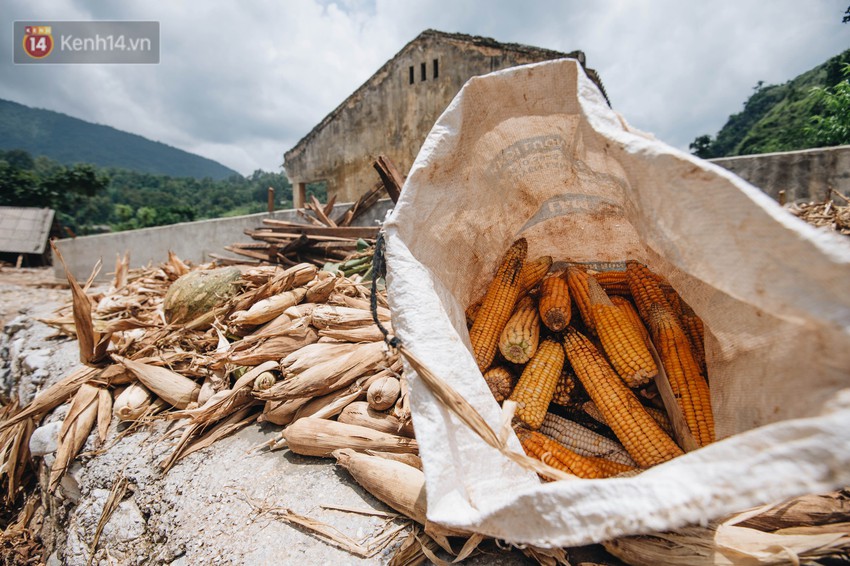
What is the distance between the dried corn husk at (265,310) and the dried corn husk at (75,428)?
890mm

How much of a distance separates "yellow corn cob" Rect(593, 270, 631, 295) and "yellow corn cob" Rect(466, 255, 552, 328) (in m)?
0.23

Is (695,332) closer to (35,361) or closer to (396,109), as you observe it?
(35,361)

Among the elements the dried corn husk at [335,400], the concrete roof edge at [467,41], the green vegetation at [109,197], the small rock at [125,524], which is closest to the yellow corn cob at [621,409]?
the dried corn husk at [335,400]

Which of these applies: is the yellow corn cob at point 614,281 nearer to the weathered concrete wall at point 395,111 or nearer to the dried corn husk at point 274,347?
the dried corn husk at point 274,347

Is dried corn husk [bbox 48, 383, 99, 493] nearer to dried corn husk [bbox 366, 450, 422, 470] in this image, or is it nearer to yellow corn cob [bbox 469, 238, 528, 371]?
dried corn husk [bbox 366, 450, 422, 470]

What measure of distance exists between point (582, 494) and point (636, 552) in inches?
19.7

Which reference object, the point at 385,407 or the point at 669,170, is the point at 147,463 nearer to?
the point at 385,407

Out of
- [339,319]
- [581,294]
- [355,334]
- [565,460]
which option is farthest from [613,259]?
[339,319]

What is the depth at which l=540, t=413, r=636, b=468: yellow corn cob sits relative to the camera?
1277 mm

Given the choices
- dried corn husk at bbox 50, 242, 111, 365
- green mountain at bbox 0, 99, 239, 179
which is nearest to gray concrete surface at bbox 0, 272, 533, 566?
dried corn husk at bbox 50, 242, 111, 365

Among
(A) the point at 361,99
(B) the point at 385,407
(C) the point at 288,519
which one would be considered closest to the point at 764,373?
(B) the point at 385,407

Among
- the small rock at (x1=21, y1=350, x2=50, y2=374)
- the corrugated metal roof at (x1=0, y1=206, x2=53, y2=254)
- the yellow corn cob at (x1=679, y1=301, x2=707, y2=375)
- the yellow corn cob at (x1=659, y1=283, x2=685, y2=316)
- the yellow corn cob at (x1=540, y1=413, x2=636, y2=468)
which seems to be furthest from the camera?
the corrugated metal roof at (x1=0, y1=206, x2=53, y2=254)

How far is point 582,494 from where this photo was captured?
27.5 inches

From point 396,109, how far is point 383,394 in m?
11.9
